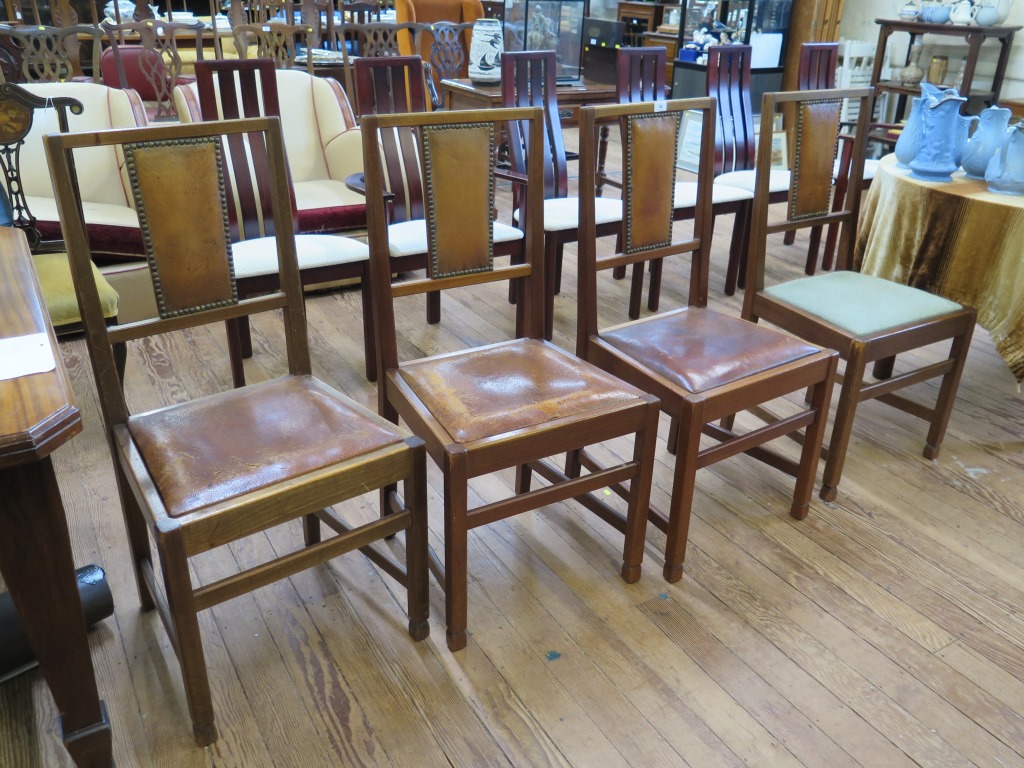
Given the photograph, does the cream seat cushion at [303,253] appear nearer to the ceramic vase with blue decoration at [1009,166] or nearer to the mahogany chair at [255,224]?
the mahogany chair at [255,224]

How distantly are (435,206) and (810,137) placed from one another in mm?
1041

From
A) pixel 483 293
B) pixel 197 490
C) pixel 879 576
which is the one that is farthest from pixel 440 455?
pixel 483 293

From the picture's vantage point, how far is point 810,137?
80.0 inches

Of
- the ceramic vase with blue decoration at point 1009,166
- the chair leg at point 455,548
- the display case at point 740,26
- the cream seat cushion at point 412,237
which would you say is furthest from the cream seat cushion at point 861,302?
the display case at point 740,26

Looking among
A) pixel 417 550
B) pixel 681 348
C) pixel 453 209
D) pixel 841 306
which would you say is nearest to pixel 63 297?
pixel 453 209

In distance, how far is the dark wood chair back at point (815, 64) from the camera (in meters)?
3.47

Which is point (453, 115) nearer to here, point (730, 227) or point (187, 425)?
point (187, 425)

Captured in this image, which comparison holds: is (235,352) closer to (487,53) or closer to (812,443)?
(812,443)

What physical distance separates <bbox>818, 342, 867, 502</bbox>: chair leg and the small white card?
1.60 m

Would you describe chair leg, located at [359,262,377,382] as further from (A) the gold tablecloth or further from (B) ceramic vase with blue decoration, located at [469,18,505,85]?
(B) ceramic vase with blue decoration, located at [469,18,505,85]

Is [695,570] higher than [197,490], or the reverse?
[197,490]

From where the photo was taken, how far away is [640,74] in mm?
3201

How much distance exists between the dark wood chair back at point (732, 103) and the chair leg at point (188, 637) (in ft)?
9.29

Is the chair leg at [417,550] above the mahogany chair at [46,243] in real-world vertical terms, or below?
below
